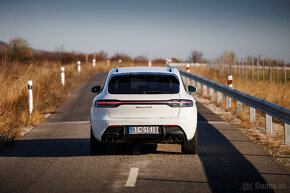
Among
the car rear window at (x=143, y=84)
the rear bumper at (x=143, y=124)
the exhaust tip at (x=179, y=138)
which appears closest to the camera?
the rear bumper at (x=143, y=124)

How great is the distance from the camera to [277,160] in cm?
829

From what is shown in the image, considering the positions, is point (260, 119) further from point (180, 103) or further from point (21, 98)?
point (21, 98)

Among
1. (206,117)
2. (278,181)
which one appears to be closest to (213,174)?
(278,181)

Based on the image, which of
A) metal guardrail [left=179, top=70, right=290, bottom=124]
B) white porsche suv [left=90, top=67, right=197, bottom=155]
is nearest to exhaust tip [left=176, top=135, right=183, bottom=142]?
white porsche suv [left=90, top=67, right=197, bottom=155]

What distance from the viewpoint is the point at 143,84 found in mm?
8422

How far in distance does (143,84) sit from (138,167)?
1539 mm

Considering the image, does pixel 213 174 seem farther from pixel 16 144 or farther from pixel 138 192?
pixel 16 144

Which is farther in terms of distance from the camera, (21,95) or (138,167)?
(21,95)

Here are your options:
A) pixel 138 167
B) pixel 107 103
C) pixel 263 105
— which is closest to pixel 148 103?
pixel 107 103

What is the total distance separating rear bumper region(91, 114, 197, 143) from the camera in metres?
7.95

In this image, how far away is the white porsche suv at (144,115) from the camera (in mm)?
7961

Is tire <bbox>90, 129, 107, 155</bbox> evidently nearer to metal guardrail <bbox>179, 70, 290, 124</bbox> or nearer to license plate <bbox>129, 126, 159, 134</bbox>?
license plate <bbox>129, 126, 159, 134</bbox>

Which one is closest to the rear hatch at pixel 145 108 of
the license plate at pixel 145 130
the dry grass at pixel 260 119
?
the license plate at pixel 145 130

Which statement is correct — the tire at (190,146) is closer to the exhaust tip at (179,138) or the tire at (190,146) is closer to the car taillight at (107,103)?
the exhaust tip at (179,138)
